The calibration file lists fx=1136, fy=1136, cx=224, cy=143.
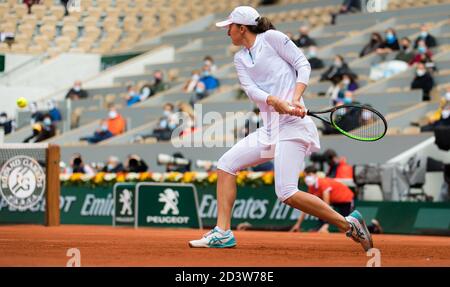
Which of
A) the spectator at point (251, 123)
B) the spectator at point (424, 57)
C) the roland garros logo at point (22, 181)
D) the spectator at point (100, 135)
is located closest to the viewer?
the roland garros logo at point (22, 181)

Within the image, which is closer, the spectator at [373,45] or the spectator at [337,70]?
the spectator at [337,70]

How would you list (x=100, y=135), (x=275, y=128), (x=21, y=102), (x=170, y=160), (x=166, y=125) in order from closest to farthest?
(x=275, y=128) < (x=170, y=160) < (x=21, y=102) < (x=166, y=125) < (x=100, y=135)

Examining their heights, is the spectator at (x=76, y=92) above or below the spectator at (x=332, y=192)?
below

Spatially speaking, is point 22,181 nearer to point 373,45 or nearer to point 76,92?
point 373,45

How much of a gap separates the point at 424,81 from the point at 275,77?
14220mm

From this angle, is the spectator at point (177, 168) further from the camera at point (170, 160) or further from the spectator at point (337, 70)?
the spectator at point (337, 70)

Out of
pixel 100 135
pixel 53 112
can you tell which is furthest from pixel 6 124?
pixel 53 112

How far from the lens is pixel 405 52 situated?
84.1ft

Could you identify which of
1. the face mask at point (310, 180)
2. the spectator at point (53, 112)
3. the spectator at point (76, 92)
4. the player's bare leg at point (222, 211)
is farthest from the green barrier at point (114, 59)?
the player's bare leg at point (222, 211)

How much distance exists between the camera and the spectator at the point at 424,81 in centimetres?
2350

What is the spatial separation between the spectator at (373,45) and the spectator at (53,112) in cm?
752

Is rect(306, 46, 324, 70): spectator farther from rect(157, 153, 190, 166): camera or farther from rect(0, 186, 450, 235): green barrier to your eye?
rect(0, 186, 450, 235): green barrier

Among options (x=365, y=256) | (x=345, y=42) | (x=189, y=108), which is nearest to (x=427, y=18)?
(x=345, y=42)
